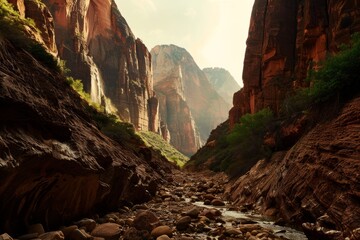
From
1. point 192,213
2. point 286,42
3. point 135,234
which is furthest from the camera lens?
point 286,42

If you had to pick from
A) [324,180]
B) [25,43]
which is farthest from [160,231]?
[25,43]

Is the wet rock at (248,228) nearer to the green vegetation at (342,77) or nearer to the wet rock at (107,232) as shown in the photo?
the wet rock at (107,232)

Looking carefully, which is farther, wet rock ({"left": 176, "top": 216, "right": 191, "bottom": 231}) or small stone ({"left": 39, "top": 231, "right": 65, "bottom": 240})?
wet rock ({"left": 176, "top": 216, "right": 191, "bottom": 231})

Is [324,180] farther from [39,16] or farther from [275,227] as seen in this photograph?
[39,16]

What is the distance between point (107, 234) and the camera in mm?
6453

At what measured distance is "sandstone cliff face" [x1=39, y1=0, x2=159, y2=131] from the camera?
218 feet

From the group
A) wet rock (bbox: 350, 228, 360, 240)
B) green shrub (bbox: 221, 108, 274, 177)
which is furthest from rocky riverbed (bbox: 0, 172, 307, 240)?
green shrub (bbox: 221, 108, 274, 177)

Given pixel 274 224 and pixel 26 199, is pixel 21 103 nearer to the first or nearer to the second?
pixel 26 199

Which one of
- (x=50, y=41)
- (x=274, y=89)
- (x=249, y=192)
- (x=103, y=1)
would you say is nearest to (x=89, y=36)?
(x=103, y=1)

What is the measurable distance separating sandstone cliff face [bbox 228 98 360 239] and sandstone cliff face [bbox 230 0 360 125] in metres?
13.2

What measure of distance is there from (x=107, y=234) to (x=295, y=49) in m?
32.9

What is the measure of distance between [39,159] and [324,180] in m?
7.31

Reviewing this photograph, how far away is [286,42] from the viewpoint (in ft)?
113

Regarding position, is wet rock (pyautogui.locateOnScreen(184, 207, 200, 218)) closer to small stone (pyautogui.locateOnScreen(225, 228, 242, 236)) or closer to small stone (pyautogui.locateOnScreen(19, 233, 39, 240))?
small stone (pyautogui.locateOnScreen(225, 228, 242, 236))
